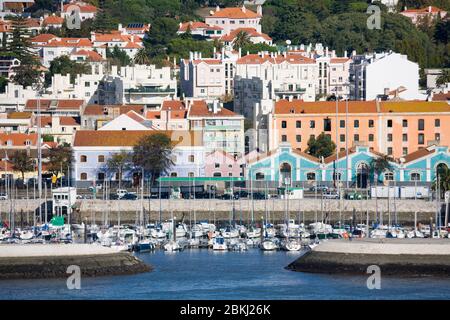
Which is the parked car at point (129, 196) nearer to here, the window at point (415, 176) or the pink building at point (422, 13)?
the window at point (415, 176)

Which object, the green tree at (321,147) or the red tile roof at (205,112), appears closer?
the green tree at (321,147)

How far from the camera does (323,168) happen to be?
68.6 m

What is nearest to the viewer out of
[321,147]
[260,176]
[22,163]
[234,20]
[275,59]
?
[260,176]

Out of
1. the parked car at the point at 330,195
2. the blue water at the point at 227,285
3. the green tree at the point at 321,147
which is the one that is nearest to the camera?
the blue water at the point at 227,285

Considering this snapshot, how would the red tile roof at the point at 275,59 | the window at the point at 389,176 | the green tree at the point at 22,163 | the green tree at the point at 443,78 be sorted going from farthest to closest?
the green tree at the point at 443,78 → the red tile roof at the point at 275,59 → the green tree at the point at 22,163 → the window at the point at 389,176

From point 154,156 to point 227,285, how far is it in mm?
20646

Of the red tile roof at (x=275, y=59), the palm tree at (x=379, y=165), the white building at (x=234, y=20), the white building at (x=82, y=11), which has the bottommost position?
the palm tree at (x=379, y=165)

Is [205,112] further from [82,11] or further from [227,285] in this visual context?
[82,11]

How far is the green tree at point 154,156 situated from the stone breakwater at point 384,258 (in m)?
18.4

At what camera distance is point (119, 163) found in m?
68.8

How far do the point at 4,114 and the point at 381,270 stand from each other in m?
Result: 32.4

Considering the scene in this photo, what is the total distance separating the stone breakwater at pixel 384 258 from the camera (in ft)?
161

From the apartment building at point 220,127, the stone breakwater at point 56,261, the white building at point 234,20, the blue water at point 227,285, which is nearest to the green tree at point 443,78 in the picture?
the apartment building at point 220,127

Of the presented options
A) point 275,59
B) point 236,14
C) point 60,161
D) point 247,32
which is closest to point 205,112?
point 60,161
